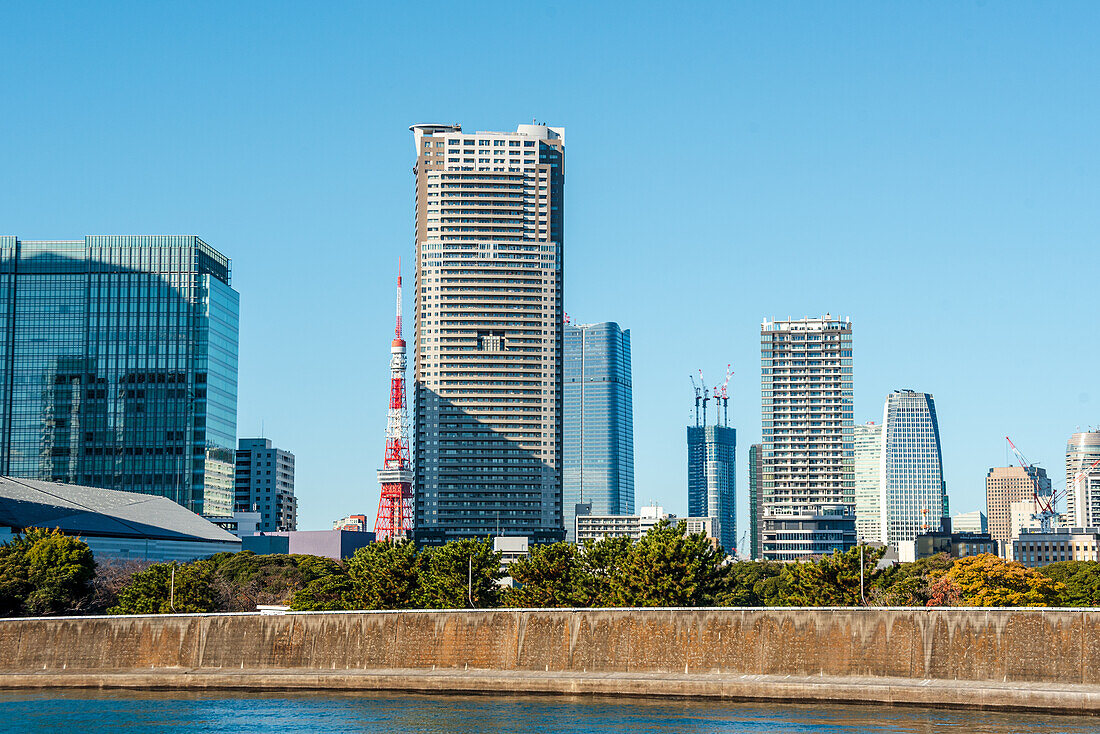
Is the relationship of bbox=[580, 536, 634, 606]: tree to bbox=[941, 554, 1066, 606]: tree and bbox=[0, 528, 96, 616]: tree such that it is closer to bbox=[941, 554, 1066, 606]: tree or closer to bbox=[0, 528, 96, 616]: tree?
bbox=[941, 554, 1066, 606]: tree

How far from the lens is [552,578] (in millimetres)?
111500

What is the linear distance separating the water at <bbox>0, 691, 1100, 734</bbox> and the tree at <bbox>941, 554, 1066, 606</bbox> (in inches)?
2174

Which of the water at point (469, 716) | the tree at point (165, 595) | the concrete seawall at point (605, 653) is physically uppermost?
the tree at point (165, 595)

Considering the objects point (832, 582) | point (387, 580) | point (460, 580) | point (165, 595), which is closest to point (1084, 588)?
point (832, 582)

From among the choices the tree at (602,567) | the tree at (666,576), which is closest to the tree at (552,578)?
the tree at (602,567)

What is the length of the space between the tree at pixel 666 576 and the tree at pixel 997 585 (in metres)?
37.1

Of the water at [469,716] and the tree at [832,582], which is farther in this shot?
the tree at [832,582]

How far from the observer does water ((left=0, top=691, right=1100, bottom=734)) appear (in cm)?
7538

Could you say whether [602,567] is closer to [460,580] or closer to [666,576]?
[666,576]

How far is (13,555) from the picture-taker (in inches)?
4892

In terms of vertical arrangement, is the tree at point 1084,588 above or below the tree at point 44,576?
below

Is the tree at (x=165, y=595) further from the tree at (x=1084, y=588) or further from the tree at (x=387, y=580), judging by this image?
the tree at (x=1084, y=588)

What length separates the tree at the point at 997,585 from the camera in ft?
434

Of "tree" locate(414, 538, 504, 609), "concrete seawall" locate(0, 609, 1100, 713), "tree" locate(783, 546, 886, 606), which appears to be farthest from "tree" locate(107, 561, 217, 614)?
"tree" locate(783, 546, 886, 606)
